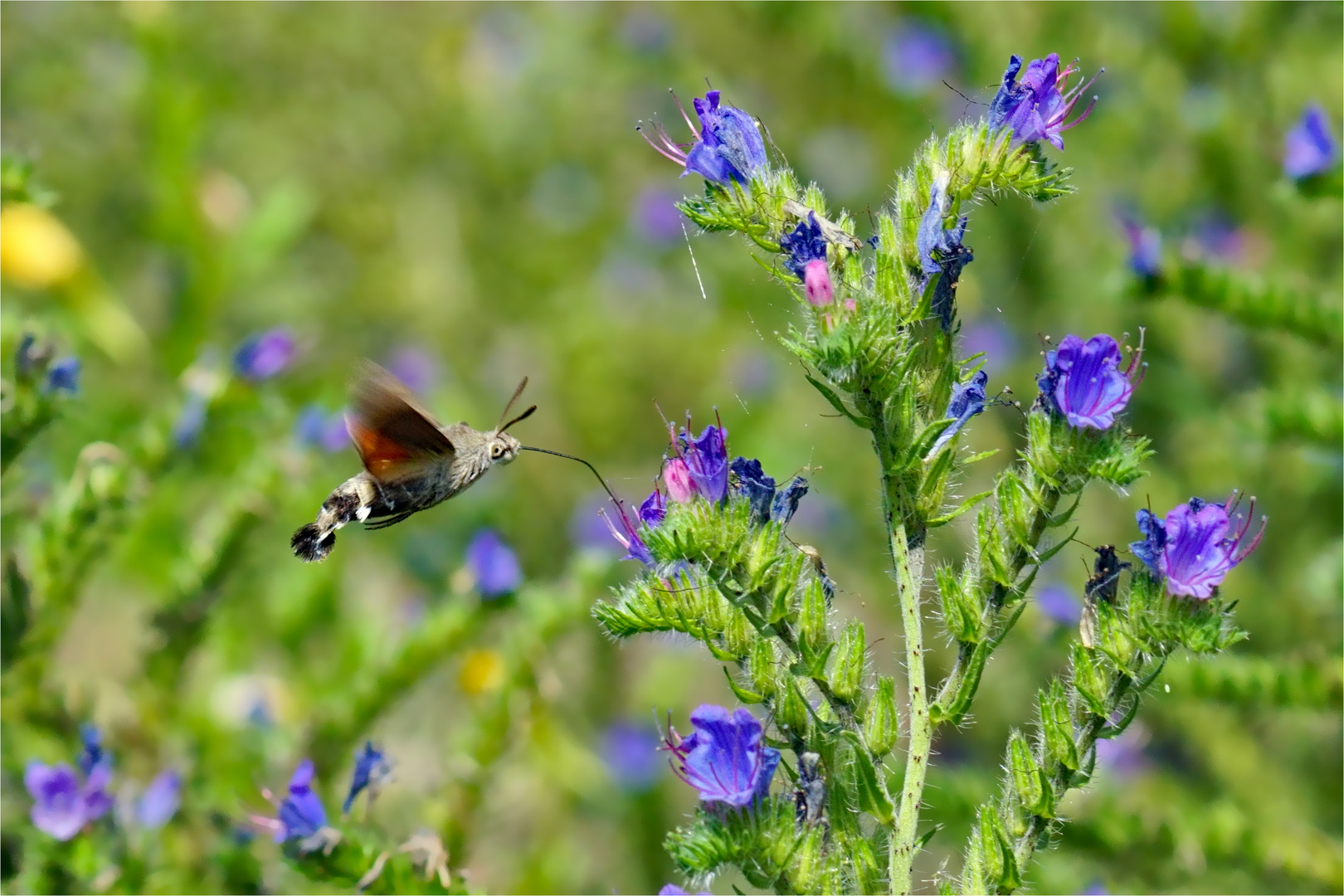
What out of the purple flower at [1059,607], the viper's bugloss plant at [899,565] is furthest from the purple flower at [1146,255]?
the viper's bugloss plant at [899,565]

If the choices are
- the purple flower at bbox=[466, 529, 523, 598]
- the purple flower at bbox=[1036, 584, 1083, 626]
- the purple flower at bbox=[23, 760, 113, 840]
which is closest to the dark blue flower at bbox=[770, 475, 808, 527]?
the purple flower at bbox=[466, 529, 523, 598]

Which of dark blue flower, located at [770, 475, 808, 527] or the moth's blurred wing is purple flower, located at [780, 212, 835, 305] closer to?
A: dark blue flower, located at [770, 475, 808, 527]

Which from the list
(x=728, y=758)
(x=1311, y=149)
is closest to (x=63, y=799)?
(x=728, y=758)

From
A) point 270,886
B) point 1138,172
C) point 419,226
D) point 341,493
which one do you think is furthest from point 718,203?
point 419,226

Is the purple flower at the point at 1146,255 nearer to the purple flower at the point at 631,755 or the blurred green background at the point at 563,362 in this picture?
the blurred green background at the point at 563,362

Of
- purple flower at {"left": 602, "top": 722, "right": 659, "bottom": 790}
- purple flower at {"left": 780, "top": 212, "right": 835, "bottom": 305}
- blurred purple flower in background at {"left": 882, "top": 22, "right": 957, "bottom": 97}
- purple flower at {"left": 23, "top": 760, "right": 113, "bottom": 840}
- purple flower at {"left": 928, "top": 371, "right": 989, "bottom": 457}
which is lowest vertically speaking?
Result: purple flower at {"left": 23, "top": 760, "right": 113, "bottom": 840}

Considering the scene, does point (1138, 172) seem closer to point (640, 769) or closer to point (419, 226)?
point (640, 769)

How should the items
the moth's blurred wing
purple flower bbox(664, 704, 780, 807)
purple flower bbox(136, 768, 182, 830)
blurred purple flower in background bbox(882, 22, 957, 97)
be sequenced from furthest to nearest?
blurred purple flower in background bbox(882, 22, 957, 97), purple flower bbox(136, 768, 182, 830), the moth's blurred wing, purple flower bbox(664, 704, 780, 807)

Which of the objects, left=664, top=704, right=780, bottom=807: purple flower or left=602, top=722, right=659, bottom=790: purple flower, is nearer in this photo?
left=664, top=704, right=780, bottom=807: purple flower
